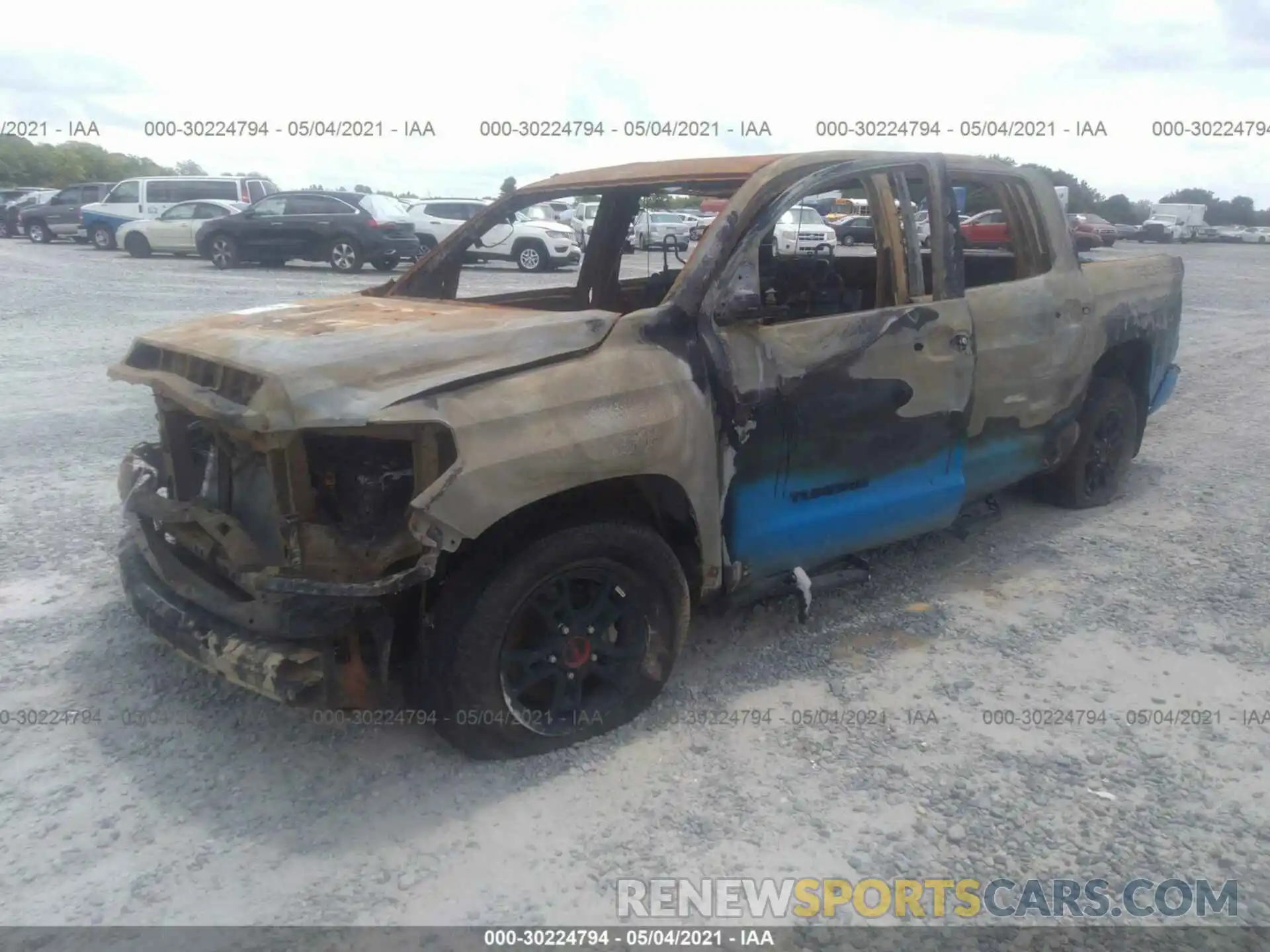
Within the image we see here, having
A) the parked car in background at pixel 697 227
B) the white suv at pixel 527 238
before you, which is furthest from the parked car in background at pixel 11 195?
the parked car in background at pixel 697 227

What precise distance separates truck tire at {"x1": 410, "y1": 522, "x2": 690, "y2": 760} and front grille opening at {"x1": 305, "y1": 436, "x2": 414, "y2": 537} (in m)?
0.27

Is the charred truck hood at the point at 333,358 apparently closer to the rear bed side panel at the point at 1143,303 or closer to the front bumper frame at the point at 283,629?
the front bumper frame at the point at 283,629

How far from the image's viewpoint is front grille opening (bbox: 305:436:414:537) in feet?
9.55

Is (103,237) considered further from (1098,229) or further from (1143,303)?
(1098,229)

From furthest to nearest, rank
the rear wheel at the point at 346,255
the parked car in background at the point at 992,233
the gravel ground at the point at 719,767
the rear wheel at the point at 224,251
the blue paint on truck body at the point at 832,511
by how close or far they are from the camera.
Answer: the rear wheel at the point at 224,251, the rear wheel at the point at 346,255, the parked car in background at the point at 992,233, the blue paint on truck body at the point at 832,511, the gravel ground at the point at 719,767

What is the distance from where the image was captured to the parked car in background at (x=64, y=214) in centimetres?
2673

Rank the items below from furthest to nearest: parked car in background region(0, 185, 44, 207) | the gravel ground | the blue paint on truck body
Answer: parked car in background region(0, 185, 44, 207) < the blue paint on truck body < the gravel ground

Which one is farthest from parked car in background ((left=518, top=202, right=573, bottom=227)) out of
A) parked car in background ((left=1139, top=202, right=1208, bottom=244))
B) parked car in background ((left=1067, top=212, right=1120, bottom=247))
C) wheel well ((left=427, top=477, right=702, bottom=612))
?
parked car in background ((left=1139, top=202, right=1208, bottom=244))

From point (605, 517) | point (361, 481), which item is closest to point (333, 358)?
point (361, 481)

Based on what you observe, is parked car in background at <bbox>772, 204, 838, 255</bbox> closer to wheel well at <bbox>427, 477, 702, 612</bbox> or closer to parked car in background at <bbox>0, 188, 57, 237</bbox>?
wheel well at <bbox>427, 477, 702, 612</bbox>

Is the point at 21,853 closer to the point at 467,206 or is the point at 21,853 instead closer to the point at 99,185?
the point at 467,206

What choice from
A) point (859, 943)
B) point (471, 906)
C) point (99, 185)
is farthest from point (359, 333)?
point (99, 185)

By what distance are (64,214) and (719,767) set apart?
29362 mm

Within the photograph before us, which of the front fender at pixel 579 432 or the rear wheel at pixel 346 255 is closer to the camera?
the front fender at pixel 579 432
